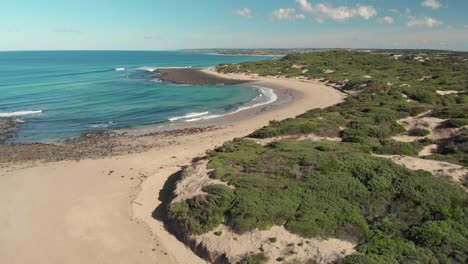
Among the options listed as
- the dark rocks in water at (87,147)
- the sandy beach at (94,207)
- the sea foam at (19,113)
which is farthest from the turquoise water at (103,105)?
the sandy beach at (94,207)

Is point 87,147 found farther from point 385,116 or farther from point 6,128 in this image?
point 385,116

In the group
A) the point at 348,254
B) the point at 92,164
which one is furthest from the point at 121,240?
the point at 92,164

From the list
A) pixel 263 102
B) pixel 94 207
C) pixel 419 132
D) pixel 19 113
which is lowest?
pixel 94 207

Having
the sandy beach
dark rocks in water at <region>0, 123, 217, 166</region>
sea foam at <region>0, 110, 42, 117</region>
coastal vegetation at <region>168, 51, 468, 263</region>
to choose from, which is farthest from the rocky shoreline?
sea foam at <region>0, 110, 42, 117</region>

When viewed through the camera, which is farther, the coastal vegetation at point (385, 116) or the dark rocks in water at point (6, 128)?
the dark rocks in water at point (6, 128)

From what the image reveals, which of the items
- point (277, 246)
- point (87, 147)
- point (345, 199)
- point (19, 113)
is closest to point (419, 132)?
point (345, 199)

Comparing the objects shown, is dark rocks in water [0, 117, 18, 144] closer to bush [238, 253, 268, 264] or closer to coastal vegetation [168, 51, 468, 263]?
coastal vegetation [168, 51, 468, 263]

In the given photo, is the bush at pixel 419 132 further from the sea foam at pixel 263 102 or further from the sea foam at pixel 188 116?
the sea foam at pixel 188 116

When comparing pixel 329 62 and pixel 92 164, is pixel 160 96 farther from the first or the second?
pixel 329 62
